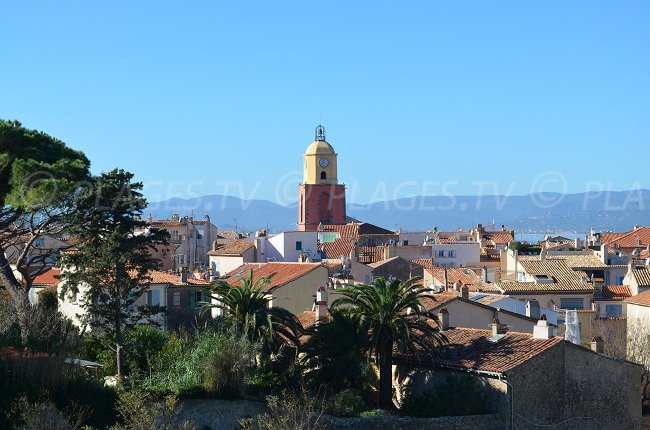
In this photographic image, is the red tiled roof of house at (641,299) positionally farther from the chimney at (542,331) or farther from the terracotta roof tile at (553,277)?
the chimney at (542,331)

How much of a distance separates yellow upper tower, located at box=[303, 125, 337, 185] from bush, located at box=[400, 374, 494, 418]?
82470 millimetres

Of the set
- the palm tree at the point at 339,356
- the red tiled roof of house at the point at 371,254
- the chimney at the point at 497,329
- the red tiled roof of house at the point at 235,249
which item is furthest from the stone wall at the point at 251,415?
the red tiled roof of house at the point at 371,254

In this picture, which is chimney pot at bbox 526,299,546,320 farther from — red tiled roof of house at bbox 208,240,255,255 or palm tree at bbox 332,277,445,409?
red tiled roof of house at bbox 208,240,255,255

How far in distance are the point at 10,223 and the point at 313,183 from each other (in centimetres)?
7967

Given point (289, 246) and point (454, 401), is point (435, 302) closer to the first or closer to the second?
point (454, 401)

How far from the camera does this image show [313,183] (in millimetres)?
114562

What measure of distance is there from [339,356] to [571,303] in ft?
85.8

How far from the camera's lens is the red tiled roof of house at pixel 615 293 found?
192ft

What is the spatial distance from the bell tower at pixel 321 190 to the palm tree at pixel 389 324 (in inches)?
3161

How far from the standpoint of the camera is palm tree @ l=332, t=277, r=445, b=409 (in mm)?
32781

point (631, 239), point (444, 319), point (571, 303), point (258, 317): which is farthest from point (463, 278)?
point (631, 239)

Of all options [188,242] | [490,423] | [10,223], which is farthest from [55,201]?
[188,242]

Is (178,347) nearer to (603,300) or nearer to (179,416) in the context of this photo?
(179,416)

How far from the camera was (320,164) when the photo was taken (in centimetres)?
11481
